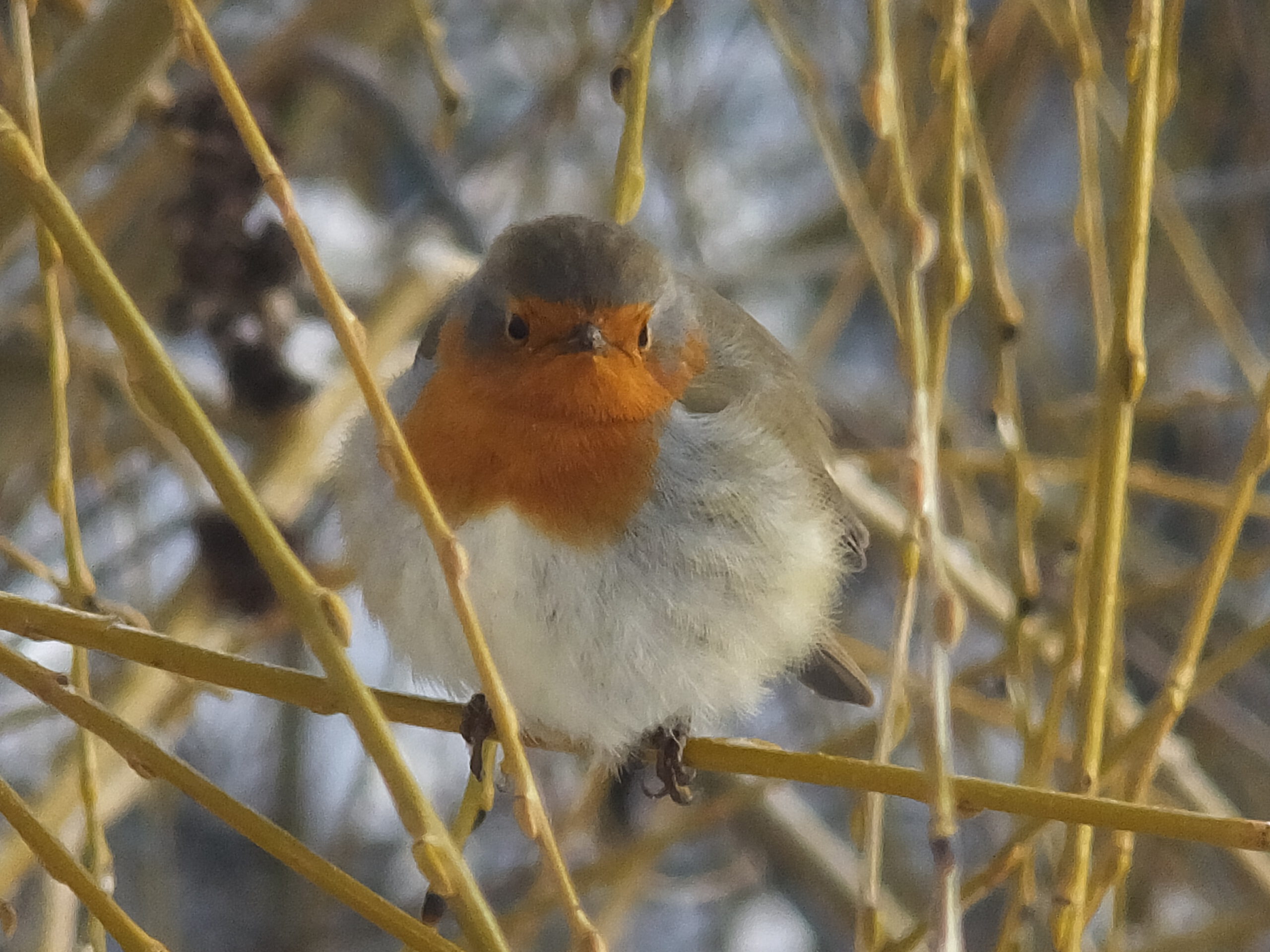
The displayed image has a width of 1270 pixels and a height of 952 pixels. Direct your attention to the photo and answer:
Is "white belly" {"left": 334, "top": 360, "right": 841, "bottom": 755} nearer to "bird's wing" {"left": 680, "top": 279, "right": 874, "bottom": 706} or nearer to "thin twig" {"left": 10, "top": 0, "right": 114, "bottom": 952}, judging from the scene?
"bird's wing" {"left": 680, "top": 279, "right": 874, "bottom": 706}

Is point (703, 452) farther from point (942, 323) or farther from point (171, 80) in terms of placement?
point (171, 80)

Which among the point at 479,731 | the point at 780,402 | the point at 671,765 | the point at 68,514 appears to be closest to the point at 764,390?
the point at 780,402

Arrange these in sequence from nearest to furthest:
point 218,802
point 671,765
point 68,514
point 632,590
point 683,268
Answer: point 218,802
point 68,514
point 632,590
point 671,765
point 683,268

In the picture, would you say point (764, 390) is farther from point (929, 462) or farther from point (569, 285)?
point (929, 462)

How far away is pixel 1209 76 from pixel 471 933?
3939mm

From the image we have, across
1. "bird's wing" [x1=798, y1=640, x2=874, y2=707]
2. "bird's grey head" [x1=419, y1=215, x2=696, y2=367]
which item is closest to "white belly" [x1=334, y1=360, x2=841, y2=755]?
"bird's grey head" [x1=419, y1=215, x2=696, y2=367]

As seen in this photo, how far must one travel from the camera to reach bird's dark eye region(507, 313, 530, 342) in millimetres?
1834

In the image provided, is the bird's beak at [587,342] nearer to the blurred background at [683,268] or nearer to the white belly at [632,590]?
the white belly at [632,590]

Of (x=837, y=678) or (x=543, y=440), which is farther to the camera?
(x=837, y=678)

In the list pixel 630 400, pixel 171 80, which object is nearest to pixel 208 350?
pixel 171 80

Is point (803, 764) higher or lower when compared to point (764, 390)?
lower

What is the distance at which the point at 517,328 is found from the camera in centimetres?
184

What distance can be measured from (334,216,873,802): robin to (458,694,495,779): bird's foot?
0.01 meters

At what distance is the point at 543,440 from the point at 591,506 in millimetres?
107
